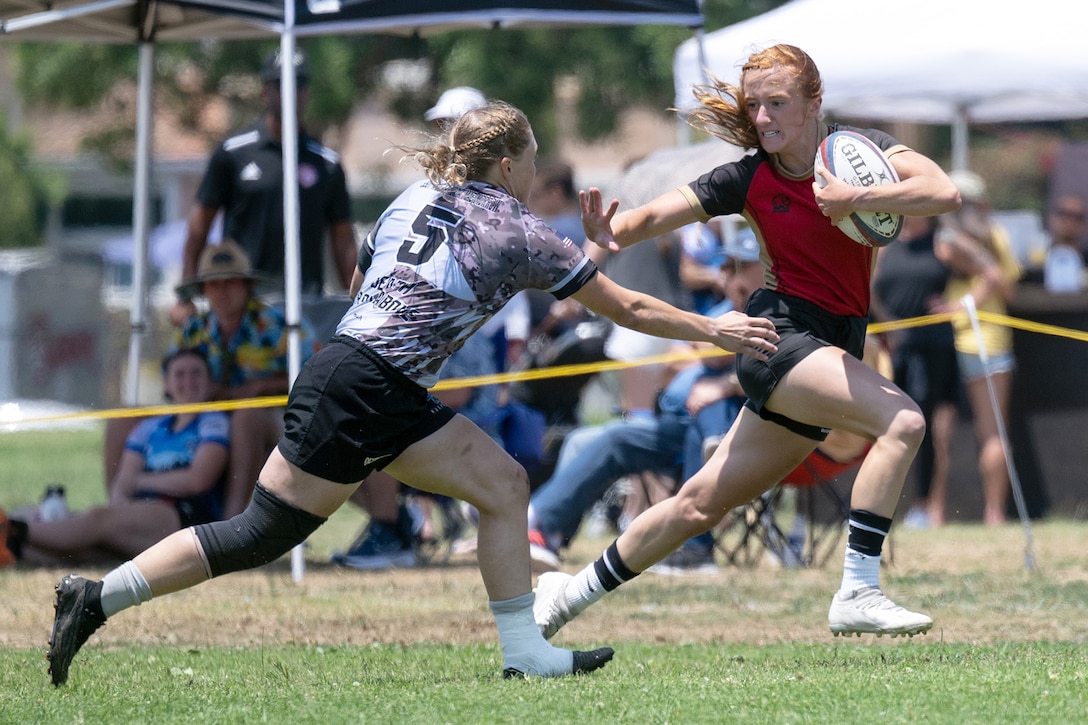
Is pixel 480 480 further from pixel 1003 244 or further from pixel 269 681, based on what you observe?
pixel 1003 244

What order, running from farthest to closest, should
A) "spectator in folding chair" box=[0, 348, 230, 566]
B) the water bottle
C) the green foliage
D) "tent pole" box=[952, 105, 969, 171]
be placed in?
the green foliage < "tent pole" box=[952, 105, 969, 171] < the water bottle < "spectator in folding chair" box=[0, 348, 230, 566]

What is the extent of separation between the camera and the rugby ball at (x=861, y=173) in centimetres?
526

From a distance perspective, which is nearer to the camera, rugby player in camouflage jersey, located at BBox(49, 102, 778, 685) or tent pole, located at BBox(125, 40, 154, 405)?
rugby player in camouflage jersey, located at BBox(49, 102, 778, 685)

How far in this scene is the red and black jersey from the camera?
544cm

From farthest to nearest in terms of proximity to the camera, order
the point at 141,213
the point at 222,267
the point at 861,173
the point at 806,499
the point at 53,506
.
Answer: the point at 141,213, the point at 806,499, the point at 53,506, the point at 222,267, the point at 861,173

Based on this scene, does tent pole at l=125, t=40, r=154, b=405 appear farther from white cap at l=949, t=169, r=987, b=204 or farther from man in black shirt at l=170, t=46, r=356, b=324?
white cap at l=949, t=169, r=987, b=204

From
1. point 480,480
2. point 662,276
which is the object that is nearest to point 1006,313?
point 662,276

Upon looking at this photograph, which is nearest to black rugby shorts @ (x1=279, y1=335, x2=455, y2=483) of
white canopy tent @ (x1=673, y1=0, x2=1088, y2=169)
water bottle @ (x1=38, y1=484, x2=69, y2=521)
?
water bottle @ (x1=38, y1=484, x2=69, y2=521)

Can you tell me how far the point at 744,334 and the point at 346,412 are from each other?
1247mm

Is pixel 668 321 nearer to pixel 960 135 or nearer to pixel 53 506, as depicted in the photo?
pixel 53 506

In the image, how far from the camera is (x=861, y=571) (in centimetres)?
527

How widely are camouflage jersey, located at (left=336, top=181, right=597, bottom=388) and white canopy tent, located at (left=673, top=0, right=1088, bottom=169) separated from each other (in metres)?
6.03

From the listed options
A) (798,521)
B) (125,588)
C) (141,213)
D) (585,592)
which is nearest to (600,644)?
(585,592)

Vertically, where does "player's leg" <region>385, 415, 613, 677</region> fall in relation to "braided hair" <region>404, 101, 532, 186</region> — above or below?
below
